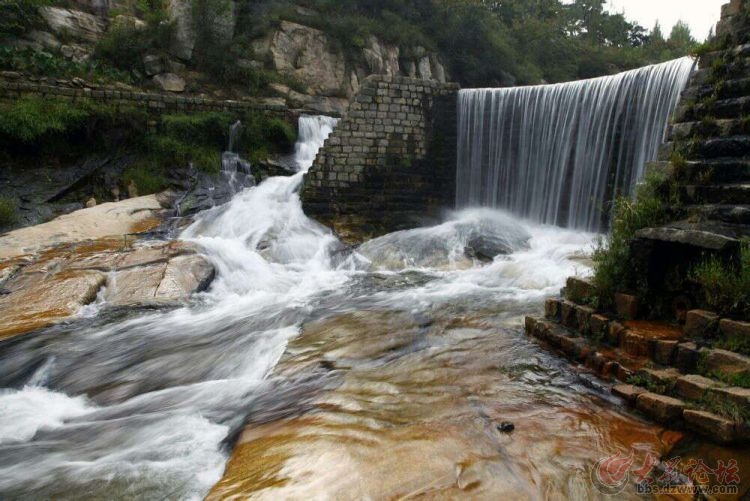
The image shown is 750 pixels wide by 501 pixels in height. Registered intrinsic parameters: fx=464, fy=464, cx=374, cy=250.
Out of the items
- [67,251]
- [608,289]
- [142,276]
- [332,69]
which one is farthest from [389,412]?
[332,69]

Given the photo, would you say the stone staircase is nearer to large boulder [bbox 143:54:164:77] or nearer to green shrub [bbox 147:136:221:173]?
green shrub [bbox 147:136:221:173]

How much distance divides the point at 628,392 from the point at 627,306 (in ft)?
2.96

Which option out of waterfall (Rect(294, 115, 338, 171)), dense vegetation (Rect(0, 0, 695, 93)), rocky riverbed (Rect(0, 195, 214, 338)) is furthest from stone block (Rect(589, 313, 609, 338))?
waterfall (Rect(294, 115, 338, 171))

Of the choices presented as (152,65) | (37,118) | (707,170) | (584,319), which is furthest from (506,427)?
(152,65)

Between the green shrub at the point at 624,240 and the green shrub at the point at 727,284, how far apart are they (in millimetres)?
595

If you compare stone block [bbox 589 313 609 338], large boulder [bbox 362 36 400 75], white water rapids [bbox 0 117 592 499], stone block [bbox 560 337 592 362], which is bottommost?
white water rapids [bbox 0 117 592 499]

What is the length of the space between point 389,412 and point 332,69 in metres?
16.1

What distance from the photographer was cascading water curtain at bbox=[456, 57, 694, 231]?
873 cm

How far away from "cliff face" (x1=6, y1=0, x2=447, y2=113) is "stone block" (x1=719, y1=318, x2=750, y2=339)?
47.7 feet

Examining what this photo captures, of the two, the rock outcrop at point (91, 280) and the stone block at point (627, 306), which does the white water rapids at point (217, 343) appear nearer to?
the rock outcrop at point (91, 280)

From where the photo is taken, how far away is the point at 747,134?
4328 mm

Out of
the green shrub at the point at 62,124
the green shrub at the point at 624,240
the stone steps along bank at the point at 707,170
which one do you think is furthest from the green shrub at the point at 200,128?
the green shrub at the point at 624,240

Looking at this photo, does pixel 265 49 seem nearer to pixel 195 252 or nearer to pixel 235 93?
pixel 235 93

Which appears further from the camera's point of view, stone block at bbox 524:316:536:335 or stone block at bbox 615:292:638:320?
stone block at bbox 524:316:536:335
